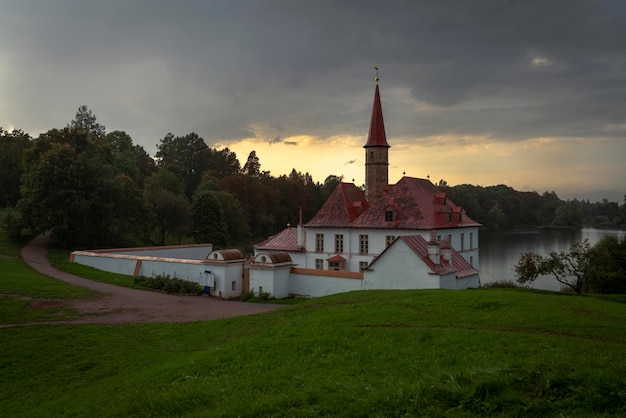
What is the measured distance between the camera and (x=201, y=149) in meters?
88.5

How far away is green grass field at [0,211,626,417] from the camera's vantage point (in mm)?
6980

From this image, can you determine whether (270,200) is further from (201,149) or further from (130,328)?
(130,328)

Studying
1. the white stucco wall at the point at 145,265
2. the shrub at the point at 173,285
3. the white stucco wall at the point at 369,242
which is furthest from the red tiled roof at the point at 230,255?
the white stucco wall at the point at 369,242

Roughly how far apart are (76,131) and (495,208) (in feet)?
253

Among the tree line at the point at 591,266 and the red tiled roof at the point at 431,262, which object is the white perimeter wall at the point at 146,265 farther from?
the tree line at the point at 591,266

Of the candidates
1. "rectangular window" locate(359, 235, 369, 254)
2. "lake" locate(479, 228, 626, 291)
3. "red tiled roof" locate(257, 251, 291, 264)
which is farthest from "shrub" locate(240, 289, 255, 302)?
"lake" locate(479, 228, 626, 291)

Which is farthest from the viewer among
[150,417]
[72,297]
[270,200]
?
[270,200]

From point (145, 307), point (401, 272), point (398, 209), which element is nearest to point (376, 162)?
point (398, 209)

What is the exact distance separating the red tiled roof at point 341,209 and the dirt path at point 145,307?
13.2m

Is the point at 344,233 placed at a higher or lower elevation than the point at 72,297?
higher

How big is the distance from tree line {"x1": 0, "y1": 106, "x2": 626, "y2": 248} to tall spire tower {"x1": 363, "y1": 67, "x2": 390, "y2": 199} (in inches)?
250

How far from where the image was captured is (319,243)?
37.2 metres

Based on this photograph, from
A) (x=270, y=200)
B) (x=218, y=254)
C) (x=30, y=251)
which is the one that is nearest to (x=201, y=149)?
(x=270, y=200)

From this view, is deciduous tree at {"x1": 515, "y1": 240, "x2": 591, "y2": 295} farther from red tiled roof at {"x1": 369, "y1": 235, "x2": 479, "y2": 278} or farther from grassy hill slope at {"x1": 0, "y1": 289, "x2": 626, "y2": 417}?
grassy hill slope at {"x1": 0, "y1": 289, "x2": 626, "y2": 417}
